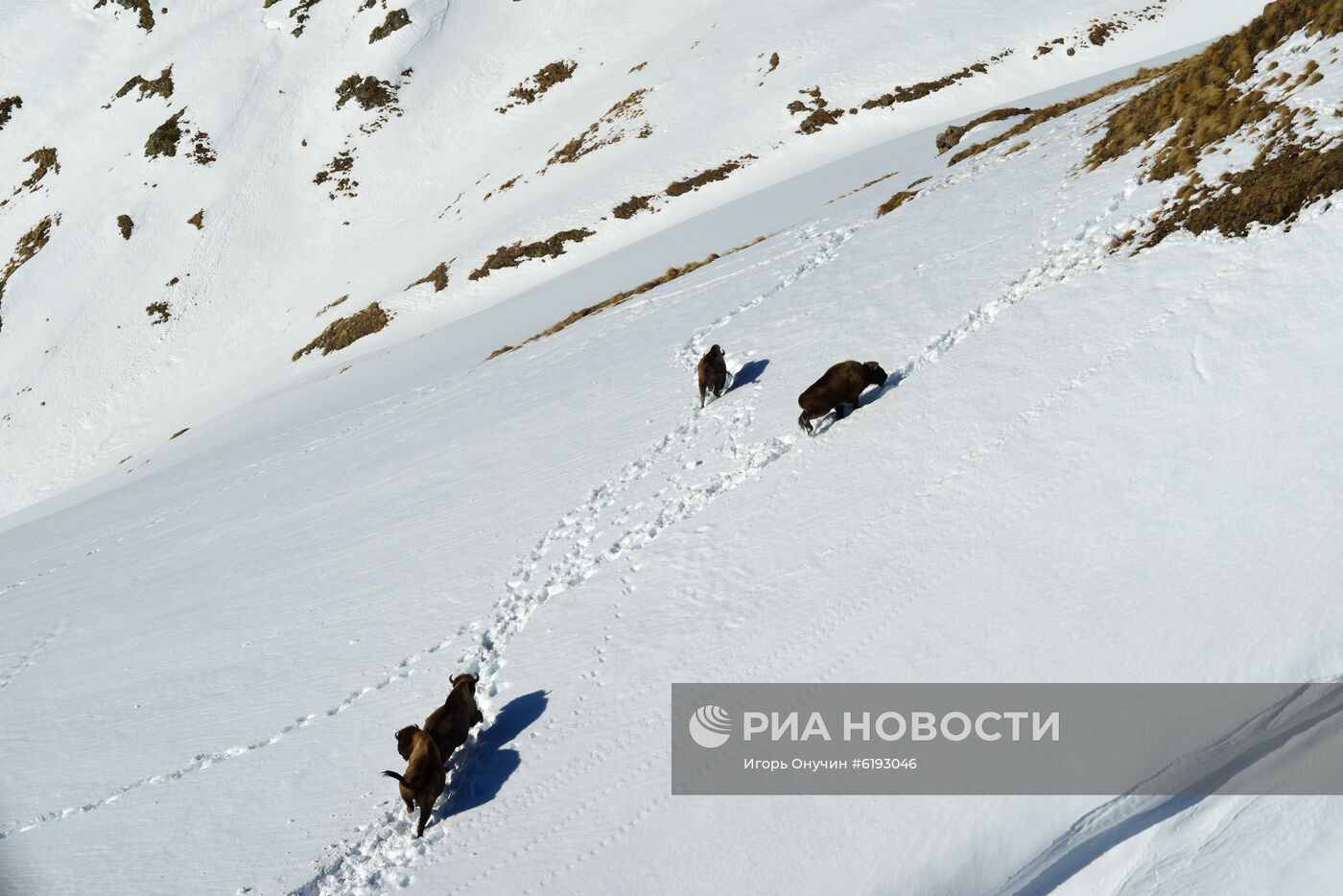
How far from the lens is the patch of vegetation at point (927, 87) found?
4056 cm

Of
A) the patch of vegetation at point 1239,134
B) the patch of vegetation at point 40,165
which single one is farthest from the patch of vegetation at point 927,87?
the patch of vegetation at point 40,165

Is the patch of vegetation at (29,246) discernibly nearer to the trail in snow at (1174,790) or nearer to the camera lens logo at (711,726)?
the camera lens logo at (711,726)

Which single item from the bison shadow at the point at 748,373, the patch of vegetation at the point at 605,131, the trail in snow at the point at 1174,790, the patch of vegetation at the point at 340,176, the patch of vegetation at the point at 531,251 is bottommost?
the trail in snow at the point at 1174,790

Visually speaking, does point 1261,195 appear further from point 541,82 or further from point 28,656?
point 541,82

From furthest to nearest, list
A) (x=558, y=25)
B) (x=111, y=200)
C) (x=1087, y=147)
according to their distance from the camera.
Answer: (x=558, y=25), (x=111, y=200), (x=1087, y=147)

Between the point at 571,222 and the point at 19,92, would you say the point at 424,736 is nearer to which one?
the point at 571,222

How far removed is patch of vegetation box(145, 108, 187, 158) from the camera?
56384 mm

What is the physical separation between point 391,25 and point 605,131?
2487 cm

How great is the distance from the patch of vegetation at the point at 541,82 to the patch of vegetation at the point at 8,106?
38.5 metres

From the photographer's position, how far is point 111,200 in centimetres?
5488

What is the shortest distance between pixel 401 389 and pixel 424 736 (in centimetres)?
1593

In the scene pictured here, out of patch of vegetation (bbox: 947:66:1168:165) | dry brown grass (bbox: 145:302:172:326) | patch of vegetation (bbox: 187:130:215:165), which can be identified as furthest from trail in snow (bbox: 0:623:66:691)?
patch of vegetation (bbox: 187:130:215:165)

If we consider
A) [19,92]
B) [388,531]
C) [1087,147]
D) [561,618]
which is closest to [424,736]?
[561,618]

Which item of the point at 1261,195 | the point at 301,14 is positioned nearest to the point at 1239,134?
the point at 1261,195
